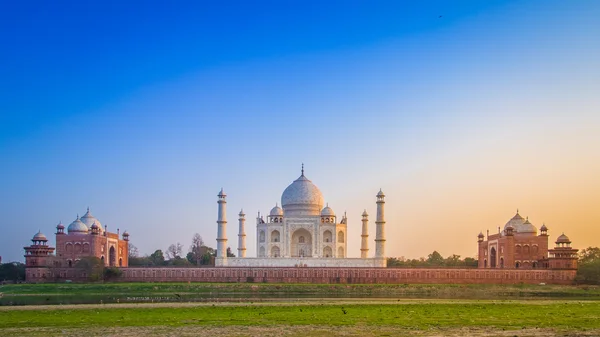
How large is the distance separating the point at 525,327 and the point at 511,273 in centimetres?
4307

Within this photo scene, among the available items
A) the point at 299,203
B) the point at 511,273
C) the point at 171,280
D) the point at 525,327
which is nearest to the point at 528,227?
the point at 511,273

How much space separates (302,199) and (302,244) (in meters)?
4.67

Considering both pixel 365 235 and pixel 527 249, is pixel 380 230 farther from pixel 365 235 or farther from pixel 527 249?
pixel 527 249

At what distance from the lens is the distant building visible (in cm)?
6531

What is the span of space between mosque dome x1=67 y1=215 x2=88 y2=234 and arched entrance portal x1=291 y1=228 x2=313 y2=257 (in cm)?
2084

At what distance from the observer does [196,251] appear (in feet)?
297

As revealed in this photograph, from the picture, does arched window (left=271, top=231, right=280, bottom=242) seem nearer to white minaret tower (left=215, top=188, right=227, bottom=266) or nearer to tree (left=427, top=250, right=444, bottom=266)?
white minaret tower (left=215, top=188, right=227, bottom=266)

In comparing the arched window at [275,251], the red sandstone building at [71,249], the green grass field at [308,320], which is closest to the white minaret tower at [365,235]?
the arched window at [275,251]

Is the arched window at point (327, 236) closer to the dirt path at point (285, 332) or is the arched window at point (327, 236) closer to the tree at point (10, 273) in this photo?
the tree at point (10, 273)

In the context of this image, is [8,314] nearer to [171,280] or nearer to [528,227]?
[171,280]

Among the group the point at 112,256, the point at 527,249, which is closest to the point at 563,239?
the point at 527,249

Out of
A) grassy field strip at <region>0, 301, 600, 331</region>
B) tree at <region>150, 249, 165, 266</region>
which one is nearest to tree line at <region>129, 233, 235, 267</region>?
tree at <region>150, 249, 165, 266</region>

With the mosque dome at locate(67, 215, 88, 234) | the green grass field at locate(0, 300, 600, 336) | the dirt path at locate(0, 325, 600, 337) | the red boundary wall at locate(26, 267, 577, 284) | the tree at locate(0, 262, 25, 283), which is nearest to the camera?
the dirt path at locate(0, 325, 600, 337)

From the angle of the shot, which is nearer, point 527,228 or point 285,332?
point 285,332
